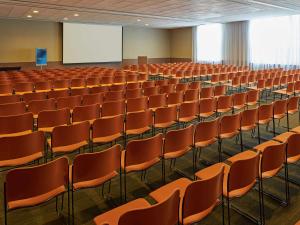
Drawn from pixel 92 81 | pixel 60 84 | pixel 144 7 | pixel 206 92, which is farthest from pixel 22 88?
pixel 144 7

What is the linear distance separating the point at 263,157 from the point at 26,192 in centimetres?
250

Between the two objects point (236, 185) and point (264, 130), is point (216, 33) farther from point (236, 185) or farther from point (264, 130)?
→ point (236, 185)

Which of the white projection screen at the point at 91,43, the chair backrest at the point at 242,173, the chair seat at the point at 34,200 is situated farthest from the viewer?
the white projection screen at the point at 91,43

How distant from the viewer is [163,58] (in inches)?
1068

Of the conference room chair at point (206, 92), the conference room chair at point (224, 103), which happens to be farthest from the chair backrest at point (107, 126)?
the conference room chair at point (206, 92)

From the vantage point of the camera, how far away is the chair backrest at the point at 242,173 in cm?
279

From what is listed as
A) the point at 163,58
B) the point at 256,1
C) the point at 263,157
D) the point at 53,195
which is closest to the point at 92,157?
the point at 53,195

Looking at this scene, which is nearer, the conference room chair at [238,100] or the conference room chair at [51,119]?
the conference room chair at [51,119]

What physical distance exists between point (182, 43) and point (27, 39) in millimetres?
13279

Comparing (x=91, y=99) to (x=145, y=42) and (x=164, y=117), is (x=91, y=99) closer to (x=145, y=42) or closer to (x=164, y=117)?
(x=164, y=117)

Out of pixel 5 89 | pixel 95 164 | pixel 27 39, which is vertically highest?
pixel 27 39

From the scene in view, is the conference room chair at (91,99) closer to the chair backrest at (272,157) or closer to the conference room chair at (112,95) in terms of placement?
the conference room chair at (112,95)

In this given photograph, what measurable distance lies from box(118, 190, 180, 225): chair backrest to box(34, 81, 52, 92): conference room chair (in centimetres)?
751

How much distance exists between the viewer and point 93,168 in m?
3.07
